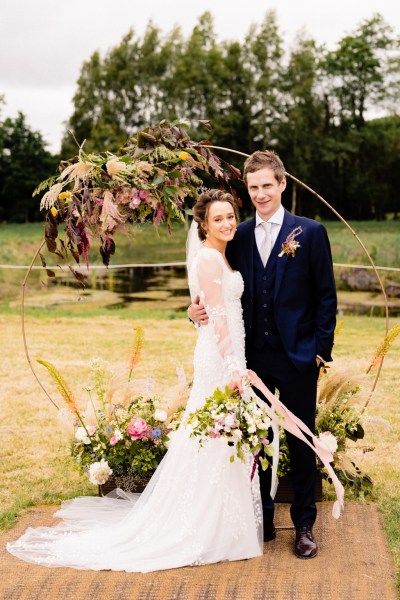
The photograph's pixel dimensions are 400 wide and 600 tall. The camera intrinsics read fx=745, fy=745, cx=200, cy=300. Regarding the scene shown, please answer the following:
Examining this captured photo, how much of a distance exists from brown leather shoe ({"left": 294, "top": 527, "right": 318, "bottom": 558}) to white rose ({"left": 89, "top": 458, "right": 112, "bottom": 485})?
1273 millimetres

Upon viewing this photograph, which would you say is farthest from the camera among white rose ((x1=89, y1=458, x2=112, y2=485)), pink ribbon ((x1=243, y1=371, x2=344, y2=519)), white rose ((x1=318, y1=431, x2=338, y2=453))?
white rose ((x1=89, y1=458, x2=112, y2=485))

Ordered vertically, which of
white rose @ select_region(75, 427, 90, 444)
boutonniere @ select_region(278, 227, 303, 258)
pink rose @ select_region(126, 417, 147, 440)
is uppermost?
boutonniere @ select_region(278, 227, 303, 258)

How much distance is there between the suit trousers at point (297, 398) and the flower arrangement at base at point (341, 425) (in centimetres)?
52

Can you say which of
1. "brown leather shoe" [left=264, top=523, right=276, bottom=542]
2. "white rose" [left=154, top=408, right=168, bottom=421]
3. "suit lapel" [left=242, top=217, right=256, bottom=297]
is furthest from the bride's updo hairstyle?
"brown leather shoe" [left=264, top=523, right=276, bottom=542]

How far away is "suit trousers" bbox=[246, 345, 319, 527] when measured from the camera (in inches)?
155

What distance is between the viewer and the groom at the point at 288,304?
3855 mm

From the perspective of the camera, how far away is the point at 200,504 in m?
4.02

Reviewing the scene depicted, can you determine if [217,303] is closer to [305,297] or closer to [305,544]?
[305,297]

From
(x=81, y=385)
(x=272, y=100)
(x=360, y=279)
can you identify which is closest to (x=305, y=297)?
(x=81, y=385)

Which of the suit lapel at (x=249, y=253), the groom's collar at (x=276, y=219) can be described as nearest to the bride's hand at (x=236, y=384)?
the suit lapel at (x=249, y=253)

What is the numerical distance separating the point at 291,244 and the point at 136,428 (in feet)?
5.29

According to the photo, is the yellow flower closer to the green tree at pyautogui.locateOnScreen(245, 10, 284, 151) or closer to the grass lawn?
the grass lawn

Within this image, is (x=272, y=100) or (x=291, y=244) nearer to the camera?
(x=291, y=244)

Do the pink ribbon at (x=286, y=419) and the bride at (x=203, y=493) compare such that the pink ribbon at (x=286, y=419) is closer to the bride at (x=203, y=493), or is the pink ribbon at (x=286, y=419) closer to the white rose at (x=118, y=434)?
the bride at (x=203, y=493)
